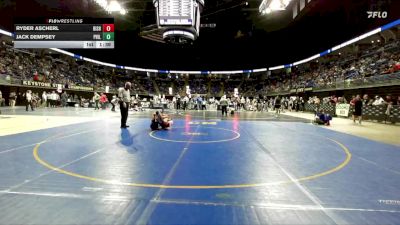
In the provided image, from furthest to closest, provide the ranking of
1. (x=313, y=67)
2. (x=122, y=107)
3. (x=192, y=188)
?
(x=313, y=67)
(x=122, y=107)
(x=192, y=188)

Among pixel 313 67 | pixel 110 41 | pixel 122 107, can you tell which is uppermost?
pixel 313 67

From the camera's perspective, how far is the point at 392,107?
17.1 m

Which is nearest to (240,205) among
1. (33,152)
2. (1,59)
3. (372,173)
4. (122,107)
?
(372,173)

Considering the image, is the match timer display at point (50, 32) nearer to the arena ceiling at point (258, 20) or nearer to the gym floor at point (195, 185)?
the arena ceiling at point (258, 20)

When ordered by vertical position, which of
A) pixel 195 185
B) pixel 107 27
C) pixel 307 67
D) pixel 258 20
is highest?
pixel 258 20

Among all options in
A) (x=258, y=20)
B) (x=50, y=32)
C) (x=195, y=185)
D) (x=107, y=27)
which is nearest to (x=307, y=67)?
(x=258, y=20)

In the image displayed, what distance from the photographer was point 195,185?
4.05 m

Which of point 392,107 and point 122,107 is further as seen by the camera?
point 392,107

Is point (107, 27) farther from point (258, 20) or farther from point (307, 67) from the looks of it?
point (307, 67)

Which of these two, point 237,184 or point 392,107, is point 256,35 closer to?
point 392,107

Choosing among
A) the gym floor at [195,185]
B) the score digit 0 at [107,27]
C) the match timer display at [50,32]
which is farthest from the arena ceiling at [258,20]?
the gym floor at [195,185]

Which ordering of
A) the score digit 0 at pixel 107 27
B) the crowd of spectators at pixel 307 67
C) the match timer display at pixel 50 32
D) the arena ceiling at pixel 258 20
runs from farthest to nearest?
the crowd of spectators at pixel 307 67 → the arena ceiling at pixel 258 20 → the score digit 0 at pixel 107 27 → the match timer display at pixel 50 32

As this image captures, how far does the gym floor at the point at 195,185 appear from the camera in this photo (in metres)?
2.99

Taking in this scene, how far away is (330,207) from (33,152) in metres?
6.66
